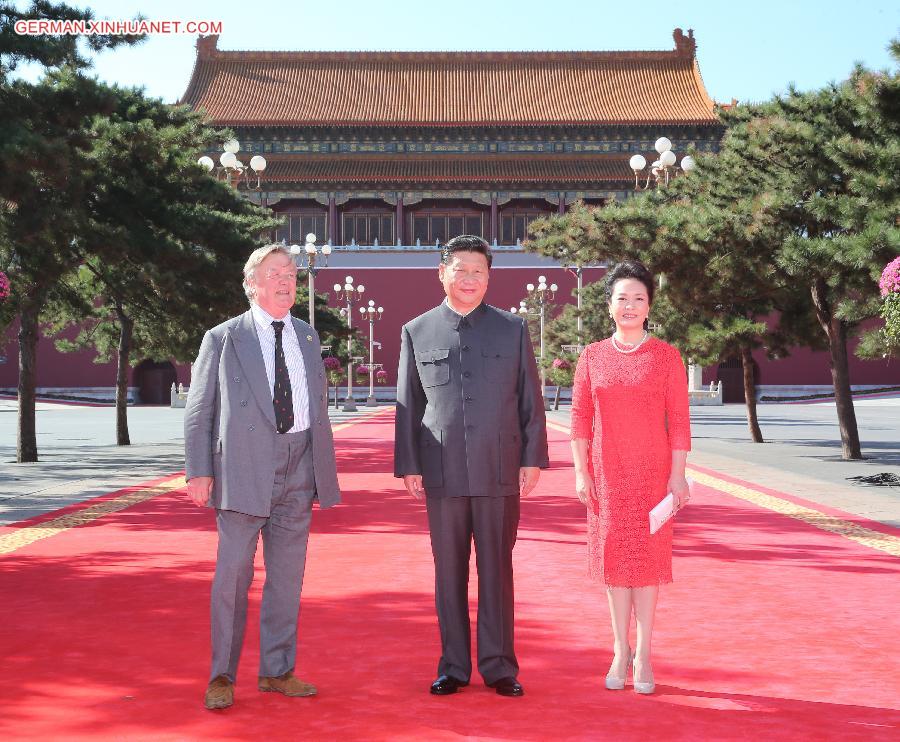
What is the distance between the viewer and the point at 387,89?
55031 millimetres

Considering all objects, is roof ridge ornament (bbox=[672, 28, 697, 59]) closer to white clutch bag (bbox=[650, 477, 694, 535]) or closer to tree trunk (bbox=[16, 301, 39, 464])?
tree trunk (bbox=[16, 301, 39, 464])


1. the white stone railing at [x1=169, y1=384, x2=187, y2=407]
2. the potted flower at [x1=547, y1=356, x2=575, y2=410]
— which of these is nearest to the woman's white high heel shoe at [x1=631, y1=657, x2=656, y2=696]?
the potted flower at [x1=547, y1=356, x2=575, y2=410]

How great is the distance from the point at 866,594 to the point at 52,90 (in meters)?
10.7

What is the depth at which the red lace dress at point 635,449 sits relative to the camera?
469 cm

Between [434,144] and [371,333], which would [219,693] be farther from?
[434,144]

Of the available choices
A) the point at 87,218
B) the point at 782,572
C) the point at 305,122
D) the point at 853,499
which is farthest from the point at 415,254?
the point at 782,572

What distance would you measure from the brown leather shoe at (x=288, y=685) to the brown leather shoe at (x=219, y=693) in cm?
24

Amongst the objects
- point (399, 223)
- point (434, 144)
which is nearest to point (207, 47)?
point (434, 144)

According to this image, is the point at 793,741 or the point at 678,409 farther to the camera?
the point at 678,409

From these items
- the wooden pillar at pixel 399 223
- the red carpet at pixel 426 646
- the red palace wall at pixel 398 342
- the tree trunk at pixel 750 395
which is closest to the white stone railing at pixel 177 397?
the red palace wall at pixel 398 342

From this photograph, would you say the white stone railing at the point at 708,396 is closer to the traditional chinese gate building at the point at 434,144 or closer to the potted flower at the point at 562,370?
the traditional chinese gate building at the point at 434,144

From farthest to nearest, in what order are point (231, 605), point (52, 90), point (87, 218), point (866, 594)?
point (87, 218) → point (52, 90) → point (866, 594) → point (231, 605)

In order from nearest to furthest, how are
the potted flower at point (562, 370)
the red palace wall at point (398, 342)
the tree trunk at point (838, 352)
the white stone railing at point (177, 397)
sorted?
1. the tree trunk at point (838, 352)
2. the potted flower at point (562, 370)
3. the white stone railing at point (177, 397)
4. the red palace wall at point (398, 342)

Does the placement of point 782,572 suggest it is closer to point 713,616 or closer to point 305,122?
point 713,616
